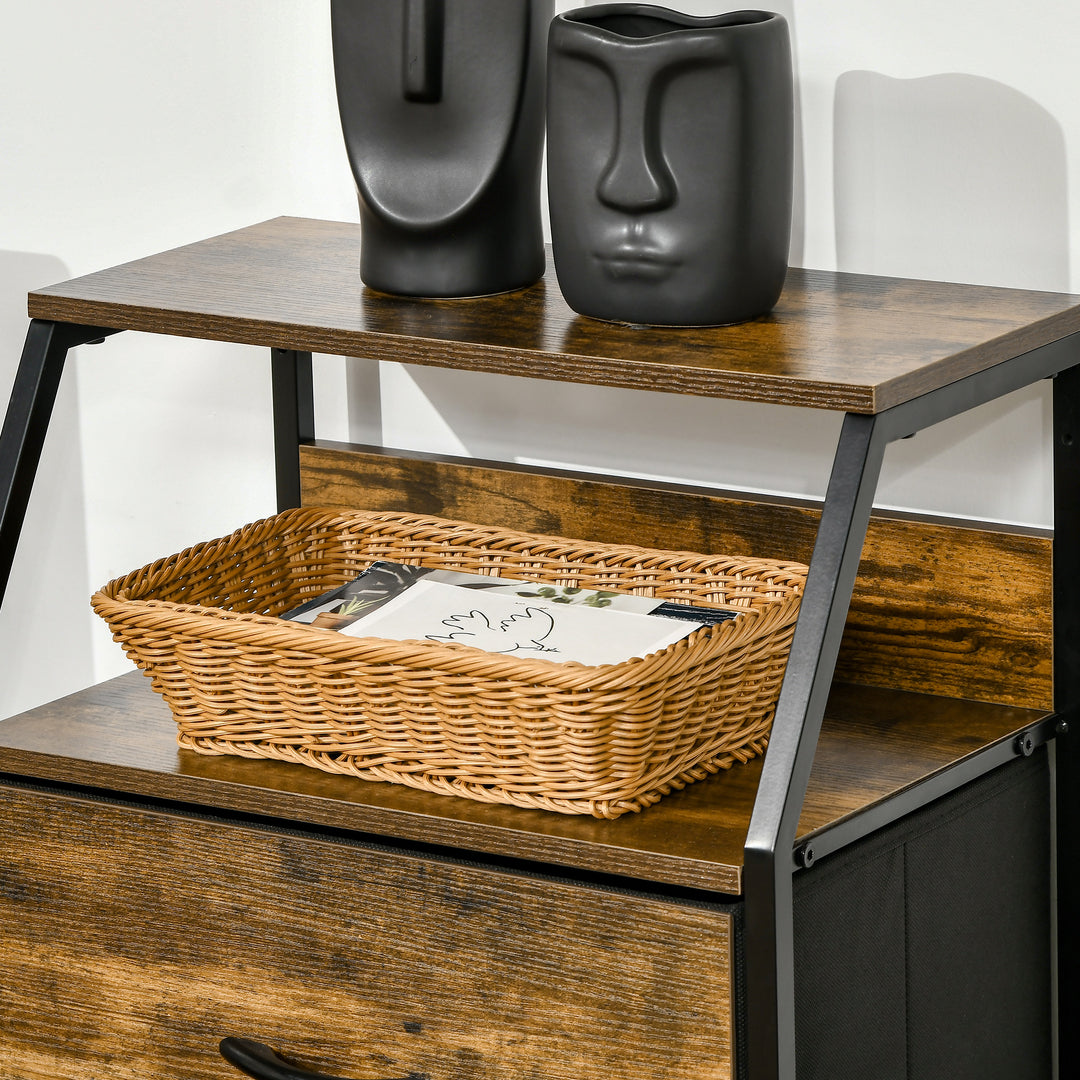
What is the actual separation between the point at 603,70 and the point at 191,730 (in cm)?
48

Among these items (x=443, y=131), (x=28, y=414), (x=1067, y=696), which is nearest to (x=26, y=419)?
(x=28, y=414)

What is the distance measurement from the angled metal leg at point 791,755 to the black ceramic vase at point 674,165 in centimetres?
16

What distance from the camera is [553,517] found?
1428mm

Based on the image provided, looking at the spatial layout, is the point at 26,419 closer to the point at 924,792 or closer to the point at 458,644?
the point at 458,644

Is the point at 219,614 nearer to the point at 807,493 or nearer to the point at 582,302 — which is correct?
the point at 582,302

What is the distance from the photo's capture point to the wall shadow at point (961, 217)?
123 centimetres

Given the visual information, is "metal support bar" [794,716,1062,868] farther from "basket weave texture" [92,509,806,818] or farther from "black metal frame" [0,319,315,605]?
"black metal frame" [0,319,315,605]

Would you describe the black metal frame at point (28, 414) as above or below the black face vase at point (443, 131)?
below

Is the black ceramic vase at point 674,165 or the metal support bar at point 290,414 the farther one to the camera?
the metal support bar at point 290,414

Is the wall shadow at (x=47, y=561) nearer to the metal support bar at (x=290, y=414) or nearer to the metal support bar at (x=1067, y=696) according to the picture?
the metal support bar at (x=290, y=414)

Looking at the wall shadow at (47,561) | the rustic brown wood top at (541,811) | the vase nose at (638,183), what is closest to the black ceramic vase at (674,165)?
the vase nose at (638,183)

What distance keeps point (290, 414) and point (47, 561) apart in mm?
391

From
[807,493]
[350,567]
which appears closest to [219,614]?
[350,567]

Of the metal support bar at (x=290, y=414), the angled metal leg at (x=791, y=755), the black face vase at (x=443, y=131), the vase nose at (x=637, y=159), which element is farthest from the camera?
the metal support bar at (x=290, y=414)
